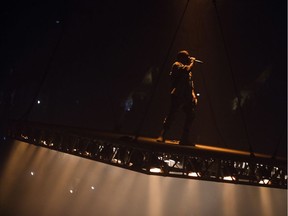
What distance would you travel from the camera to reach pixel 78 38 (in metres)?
14.2

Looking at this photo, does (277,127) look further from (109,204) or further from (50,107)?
(50,107)

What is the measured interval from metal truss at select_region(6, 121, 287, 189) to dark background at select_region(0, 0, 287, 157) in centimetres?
267

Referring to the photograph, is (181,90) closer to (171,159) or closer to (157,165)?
(171,159)

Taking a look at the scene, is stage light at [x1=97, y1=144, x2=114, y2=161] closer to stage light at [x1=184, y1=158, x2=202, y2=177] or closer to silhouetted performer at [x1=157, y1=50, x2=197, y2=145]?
silhouetted performer at [x1=157, y1=50, x2=197, y2=145]

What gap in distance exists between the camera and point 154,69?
1367 centimetres

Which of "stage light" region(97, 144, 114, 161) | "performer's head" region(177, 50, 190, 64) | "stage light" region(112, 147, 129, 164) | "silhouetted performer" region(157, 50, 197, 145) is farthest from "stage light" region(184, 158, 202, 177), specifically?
"performer's head" region(177, 50, 190, 64)

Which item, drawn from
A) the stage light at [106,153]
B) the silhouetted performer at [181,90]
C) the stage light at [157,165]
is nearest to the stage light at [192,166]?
the stage light at [157,165]

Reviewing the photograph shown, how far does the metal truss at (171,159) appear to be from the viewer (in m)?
5.07

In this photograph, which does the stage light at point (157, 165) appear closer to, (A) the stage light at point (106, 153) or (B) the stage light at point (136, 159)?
(B) the stage light at point (136, 159)

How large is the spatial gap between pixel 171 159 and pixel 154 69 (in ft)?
28.3

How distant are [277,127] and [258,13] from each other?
13.8 feet

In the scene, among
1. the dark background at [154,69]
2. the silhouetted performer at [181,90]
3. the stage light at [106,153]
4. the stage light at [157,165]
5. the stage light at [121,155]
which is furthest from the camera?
the dark background at [154,69]

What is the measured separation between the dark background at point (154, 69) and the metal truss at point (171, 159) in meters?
2.67

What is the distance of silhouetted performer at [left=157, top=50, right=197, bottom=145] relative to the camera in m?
5.97
